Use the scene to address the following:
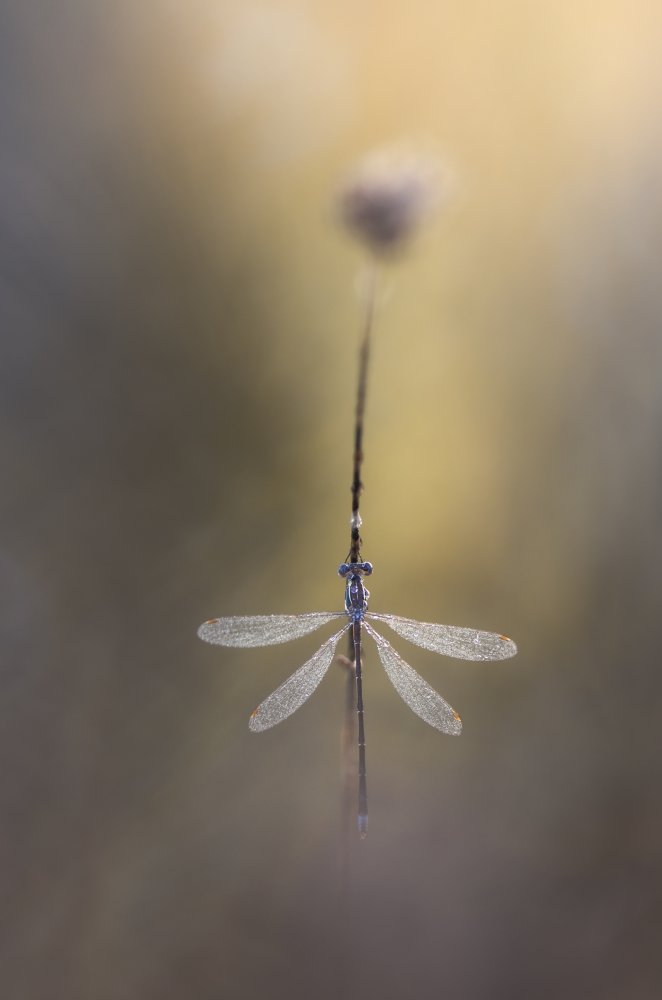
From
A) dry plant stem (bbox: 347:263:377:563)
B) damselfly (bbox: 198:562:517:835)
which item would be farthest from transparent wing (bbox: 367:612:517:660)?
dry plant stem (bbox: 347:263:377:563)

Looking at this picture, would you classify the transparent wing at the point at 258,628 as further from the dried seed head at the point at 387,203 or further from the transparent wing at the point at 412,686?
the dried seed head at the point at 387,203

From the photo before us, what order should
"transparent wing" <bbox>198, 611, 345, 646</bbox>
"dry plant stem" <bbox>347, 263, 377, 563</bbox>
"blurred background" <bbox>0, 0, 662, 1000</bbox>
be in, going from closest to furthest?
"dry plant stem" <bbox>347, 263, 377, 563</bbox> → "transparent wing" <bbox>198, 611, 345, 646</bbox> → "blurred background" <bbox>0, 0, 662, 1000</bbox>

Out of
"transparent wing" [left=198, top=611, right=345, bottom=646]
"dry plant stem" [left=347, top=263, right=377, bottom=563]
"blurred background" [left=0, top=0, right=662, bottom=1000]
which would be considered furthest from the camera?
"blurred background" [left=0, top=0, right=662, bottom=1000]

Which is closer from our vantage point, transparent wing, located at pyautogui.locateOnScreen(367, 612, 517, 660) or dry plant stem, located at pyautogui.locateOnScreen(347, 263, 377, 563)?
dry plant stem, located at pyautogui.locateOnScreen(347, 263, 377, 563)

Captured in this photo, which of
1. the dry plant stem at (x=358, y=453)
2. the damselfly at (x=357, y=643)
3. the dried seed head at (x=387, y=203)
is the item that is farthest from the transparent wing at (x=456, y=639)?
the dried seed head at (x=387, y=203)

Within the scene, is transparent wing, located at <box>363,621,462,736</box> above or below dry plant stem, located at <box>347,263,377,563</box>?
below

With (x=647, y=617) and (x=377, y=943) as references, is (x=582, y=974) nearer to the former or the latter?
(x=377, y=943)

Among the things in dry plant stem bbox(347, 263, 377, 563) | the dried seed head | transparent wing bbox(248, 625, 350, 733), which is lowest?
transparent wing bbox(248, 625, 350, 733)

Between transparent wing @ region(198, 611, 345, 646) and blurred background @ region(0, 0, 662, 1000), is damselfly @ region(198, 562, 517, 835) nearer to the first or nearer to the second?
transparent wing @ region(198, 611, 345, 646)
